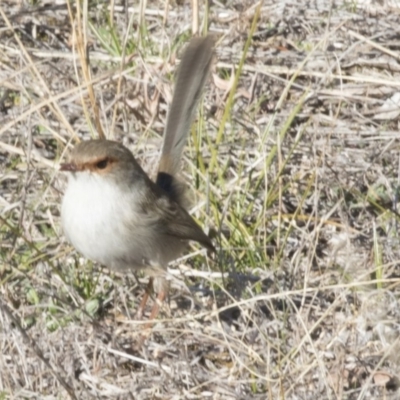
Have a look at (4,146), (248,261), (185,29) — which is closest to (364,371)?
(248,261)

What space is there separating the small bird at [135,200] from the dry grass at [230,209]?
235 mm

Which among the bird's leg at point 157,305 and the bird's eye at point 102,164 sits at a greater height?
the bird's eye at point 102,164

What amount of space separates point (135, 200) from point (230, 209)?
0.70 m

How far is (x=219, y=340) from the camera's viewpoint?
5176 mm

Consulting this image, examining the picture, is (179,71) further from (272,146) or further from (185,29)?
(185,29)

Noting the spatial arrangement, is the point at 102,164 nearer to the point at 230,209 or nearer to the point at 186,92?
the point at 186,92

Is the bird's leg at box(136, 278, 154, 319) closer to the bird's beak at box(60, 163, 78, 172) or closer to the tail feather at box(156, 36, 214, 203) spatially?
the tail feather at box(156, 36, 214, 203)

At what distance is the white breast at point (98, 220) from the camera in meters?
5.46

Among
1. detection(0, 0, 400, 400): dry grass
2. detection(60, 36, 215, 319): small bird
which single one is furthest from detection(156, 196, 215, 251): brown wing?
detection(0, 0, 400, 400): dry grass

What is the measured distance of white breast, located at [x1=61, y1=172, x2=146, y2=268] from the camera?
5465 mm

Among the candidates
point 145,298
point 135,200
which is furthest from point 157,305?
point 135,200

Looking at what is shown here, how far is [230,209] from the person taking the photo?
6242 mm

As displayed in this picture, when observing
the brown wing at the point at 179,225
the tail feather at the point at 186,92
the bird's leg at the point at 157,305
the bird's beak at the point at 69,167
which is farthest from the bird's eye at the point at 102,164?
the bird's leg at the point at 157,305

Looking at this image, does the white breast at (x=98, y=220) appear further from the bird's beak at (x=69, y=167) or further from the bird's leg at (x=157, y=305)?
the bird's leg at (x=157, y=305)
